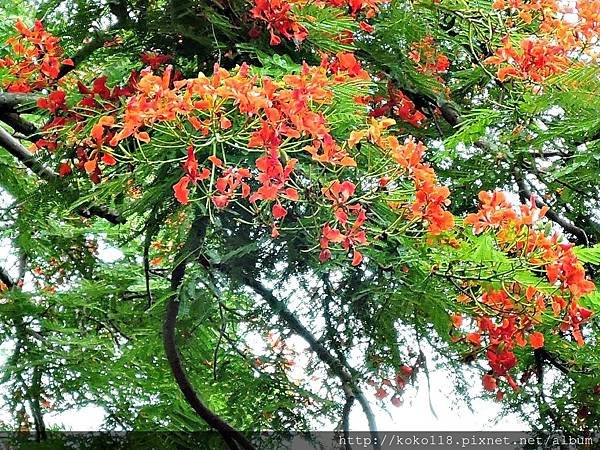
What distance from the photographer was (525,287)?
2.98 feet

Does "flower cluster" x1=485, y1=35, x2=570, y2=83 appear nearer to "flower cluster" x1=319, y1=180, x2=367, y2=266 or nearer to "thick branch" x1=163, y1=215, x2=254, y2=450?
"flower cluster" x1=319, y1=180, x2=367, y2=266

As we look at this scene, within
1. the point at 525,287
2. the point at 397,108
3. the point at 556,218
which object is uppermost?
the point at 397,108

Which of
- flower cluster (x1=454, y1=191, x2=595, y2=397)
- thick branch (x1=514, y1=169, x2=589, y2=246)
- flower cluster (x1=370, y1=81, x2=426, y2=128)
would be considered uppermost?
flower cluster (x1=370, y1=81, x2=426, y2=128)

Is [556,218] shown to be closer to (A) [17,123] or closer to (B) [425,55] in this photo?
(B) [425,55]

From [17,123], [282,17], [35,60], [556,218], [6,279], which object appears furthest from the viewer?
[6,279]

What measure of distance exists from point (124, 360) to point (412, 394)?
2.02 ft

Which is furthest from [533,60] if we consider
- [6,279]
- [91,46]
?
[6,279]

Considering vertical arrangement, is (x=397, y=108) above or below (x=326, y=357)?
above

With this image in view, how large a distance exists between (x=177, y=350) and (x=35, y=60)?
548 mm

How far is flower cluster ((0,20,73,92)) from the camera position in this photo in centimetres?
115

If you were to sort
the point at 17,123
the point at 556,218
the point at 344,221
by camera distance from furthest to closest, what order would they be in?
the point at 556,218 < the point at 17,123 < the point at 344,221

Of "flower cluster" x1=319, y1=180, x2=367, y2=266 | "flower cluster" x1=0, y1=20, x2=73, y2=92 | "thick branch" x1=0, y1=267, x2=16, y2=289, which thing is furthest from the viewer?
"thick branch" x1=0, y1=267, x2=16, y2=289

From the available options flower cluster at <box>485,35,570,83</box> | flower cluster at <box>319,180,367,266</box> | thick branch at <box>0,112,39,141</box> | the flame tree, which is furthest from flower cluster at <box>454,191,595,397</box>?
thick branch at <box>0,112,39,141</box>

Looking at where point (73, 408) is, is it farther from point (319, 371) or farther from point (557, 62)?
point (557, 62)
